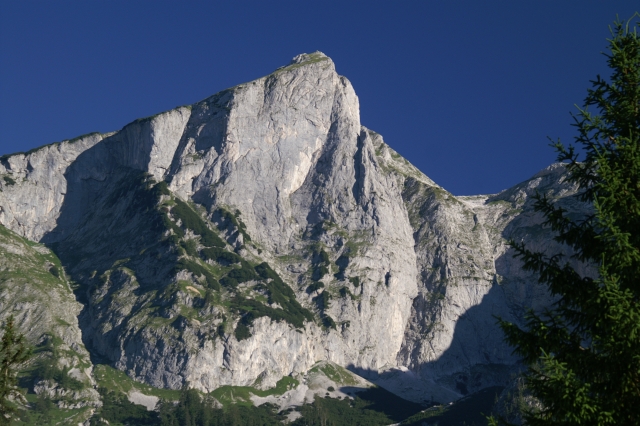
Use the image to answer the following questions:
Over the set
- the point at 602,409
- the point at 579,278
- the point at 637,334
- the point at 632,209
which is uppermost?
the point at 632,209

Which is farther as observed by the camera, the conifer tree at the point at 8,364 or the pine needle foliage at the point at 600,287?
the conifer tree at the point at 8,364

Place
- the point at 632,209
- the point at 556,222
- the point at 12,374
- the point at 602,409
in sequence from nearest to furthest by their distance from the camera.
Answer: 1. the point at 602,409
2. the point at 632,209
3. the point at 556,222
4. the point at 12,374

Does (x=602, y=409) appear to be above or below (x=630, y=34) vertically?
below

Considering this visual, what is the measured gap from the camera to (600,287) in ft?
74.0

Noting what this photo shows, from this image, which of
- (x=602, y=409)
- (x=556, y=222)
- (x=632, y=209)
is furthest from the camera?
(x=556, y=222)

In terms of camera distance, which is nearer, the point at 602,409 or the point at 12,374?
the point at 602,409

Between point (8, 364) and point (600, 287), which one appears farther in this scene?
point (8, 364)

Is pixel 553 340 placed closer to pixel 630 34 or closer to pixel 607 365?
pixel 607 365

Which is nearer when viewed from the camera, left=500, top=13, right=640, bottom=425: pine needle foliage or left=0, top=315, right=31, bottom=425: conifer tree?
left=500, top=13, right=640, bottom=425: pine needle foliage

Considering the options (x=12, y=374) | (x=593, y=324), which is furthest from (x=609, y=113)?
(x=12, y=374)

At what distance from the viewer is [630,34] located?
26500 mm

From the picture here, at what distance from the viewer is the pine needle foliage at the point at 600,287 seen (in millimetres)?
22000

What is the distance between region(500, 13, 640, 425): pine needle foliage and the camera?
2200 centimetres

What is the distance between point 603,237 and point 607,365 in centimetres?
359
